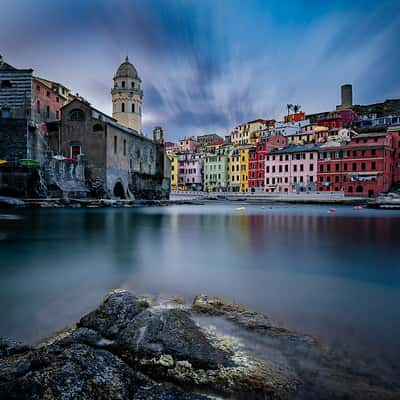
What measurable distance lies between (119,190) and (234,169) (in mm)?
32248

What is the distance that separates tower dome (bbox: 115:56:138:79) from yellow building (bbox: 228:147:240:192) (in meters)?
26.1

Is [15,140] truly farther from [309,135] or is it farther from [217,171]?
[309,135]

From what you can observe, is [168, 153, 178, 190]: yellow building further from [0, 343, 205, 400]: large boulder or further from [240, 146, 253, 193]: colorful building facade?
[0, 343, 205, 400]: large boulder

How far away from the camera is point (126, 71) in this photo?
207 feet

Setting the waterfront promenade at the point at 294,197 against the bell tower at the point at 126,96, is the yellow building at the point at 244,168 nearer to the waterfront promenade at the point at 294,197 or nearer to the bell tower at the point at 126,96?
the waterfront promenade at the point at 294,197

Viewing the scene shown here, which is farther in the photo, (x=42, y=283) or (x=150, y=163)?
(x=150, y=163)

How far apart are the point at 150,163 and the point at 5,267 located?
4481 centimetres

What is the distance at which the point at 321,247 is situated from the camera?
10633 millimetres

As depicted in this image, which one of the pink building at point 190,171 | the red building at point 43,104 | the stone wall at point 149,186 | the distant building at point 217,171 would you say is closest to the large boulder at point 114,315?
the red building at point 43,104

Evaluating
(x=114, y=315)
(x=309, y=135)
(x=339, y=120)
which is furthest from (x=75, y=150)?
(x=339, y=120)

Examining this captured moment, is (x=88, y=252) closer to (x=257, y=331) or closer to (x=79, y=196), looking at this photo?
(x=257, y=331)

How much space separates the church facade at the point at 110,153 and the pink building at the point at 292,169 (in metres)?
19.4

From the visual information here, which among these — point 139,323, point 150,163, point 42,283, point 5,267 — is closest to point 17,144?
point 150,163

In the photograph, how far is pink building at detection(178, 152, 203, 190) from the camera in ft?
244
